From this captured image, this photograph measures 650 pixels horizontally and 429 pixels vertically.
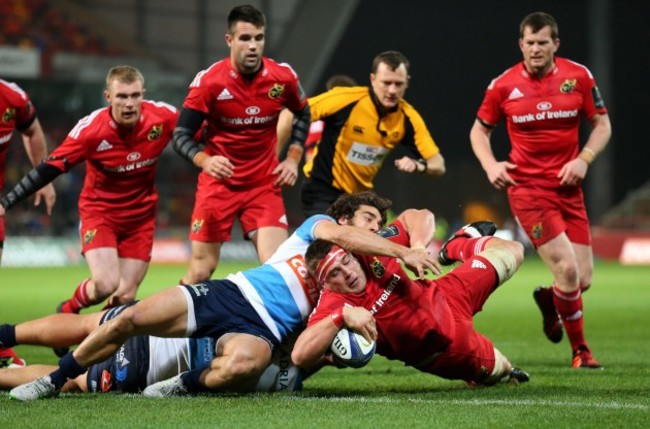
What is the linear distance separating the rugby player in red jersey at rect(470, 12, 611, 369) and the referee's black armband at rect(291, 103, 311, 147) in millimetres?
1414

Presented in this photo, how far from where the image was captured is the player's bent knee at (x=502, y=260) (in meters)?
6.70

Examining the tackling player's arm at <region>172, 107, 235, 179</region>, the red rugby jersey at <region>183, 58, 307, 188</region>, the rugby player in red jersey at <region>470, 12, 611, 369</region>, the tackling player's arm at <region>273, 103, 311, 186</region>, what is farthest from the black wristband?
the tackling player's arm at <region>172, 107, 235, 179</region>

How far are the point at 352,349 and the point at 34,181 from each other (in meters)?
3.38

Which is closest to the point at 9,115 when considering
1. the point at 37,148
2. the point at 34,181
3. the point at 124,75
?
the point at 37,148

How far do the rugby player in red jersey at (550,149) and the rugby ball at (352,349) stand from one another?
2877 mm

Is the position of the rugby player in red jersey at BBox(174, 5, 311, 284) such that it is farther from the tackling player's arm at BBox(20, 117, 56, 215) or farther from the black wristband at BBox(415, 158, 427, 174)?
the tackling player's arm at BBox(20, 117, 56, 215)

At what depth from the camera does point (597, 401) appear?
5770 mm

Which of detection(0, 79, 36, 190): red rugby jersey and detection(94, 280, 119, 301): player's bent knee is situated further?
detection(94, 280, 119, 301): player's bent knee

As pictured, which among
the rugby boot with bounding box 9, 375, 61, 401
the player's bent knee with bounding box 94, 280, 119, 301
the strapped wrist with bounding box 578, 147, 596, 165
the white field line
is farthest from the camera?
the player's bent knee with bounding box 94, 280, 119, 301

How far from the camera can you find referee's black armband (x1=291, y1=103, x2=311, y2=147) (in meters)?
8.34

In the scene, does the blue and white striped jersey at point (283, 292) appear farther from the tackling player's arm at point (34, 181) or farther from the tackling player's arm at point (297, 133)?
the tackling player's arm at point (34, 181)

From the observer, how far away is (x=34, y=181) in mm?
7875

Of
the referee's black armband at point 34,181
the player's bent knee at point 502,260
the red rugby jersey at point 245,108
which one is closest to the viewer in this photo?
the player's bent knee at point 502,260

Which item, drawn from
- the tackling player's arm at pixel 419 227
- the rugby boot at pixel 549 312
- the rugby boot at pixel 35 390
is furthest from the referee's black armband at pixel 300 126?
the rugby boot at pixel 35 390
